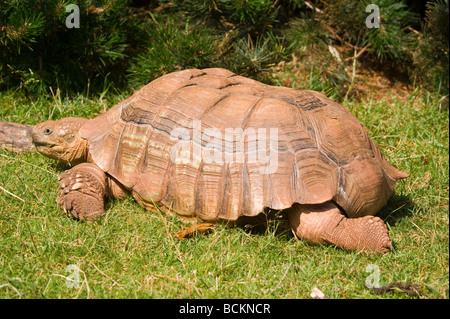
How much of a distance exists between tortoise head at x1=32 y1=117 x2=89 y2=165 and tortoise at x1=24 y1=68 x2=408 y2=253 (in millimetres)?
139

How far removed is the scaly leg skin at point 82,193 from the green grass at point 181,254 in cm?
7

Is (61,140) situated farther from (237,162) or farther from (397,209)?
(397,209)

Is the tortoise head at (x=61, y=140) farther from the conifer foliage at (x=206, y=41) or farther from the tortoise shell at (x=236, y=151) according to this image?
the conifer foliage at (x=206, y=41)

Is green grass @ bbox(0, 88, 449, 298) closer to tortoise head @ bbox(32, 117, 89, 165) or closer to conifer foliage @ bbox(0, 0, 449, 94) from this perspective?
tortoise head @ bbox(32, 117, 89, 165)

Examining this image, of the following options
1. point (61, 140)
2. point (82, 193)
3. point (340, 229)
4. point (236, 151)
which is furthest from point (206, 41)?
point (340, 229)

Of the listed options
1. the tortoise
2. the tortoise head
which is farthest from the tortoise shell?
the tortoise head

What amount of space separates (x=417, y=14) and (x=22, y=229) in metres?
4.23

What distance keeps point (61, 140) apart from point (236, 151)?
4.51 ft

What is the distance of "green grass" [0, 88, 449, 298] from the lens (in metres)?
2.88

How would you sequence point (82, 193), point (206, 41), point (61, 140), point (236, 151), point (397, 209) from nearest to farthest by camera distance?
point (236, 151), point (82, 193), point (397, 209), point (61, 140), point (206, 41)

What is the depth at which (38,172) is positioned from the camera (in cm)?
402

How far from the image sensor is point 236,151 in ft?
10.8
